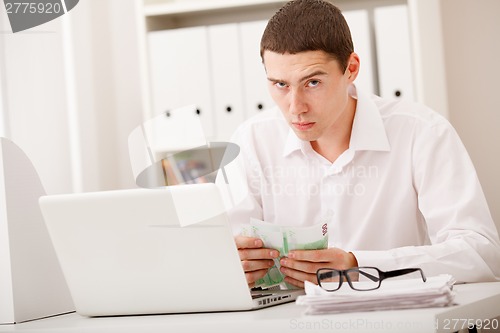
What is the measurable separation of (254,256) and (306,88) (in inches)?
19.9

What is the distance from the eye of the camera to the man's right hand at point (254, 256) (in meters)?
1.57

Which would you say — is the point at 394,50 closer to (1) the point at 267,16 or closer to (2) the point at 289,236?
(1) the point at 267,16

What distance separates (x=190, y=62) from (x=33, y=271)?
1681 millimetres

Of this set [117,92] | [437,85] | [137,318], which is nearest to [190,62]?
[117,92]

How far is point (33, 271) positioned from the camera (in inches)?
65.2

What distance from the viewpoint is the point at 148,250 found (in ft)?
4.69

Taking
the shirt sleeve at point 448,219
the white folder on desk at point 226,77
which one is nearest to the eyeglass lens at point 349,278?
the shirt sleeve at point 448,219

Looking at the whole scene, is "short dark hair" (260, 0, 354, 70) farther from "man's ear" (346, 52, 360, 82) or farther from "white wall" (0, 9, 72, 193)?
"white wall" (0, 9, 72, 193)

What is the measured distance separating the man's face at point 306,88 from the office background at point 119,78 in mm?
1084

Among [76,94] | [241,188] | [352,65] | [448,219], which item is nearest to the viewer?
[448,219]

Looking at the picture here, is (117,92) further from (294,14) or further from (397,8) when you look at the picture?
(294,14)

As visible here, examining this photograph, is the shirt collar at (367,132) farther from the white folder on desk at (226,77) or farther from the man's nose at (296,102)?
the white folder on desk at (226,77)

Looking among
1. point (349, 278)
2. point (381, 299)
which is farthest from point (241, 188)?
point (381, 299)

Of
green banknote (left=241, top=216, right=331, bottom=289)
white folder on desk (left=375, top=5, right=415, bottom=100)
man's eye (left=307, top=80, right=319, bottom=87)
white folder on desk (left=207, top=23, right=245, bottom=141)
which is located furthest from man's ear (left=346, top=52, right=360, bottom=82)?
white folder on desk (left=207, top=23, right=245, bottom=141)
